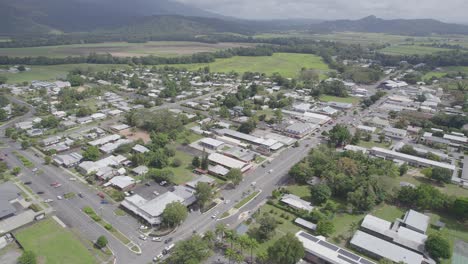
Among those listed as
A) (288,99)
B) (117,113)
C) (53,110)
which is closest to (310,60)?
(288,99)

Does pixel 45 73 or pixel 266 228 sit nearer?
pixel 266 228

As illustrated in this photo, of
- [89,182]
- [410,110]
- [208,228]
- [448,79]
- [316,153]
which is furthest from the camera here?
[448,79]

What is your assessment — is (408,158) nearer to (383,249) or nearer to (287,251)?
(383,249)

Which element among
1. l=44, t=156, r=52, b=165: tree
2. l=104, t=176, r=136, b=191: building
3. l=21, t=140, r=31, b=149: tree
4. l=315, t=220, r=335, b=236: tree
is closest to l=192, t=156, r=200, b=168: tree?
l=104, t=176, r=136, b=191: building

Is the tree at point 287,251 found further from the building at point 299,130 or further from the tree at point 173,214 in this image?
the building at point 299,130

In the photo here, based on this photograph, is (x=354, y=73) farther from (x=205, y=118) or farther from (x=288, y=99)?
(x=205, y=118)

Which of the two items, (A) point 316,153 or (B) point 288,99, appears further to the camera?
(B) point 288,99

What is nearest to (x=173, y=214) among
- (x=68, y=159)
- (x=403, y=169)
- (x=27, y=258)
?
(x=27, y=258)
